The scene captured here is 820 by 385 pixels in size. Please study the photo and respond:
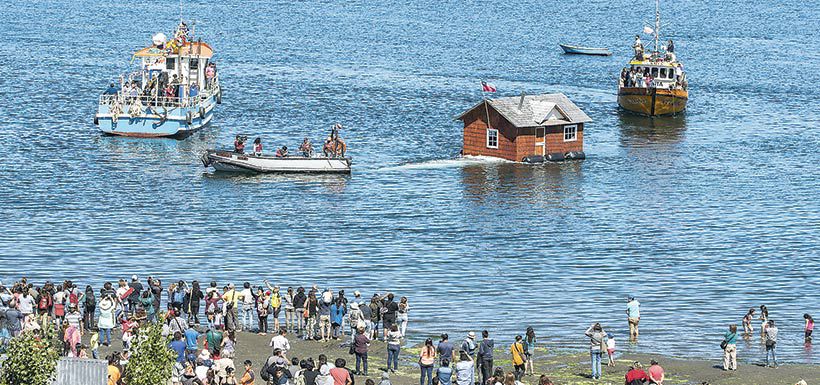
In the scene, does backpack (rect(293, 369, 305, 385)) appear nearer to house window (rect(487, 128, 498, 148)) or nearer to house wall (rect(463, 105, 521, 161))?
house wall (rect(463, 105, 521, 161))

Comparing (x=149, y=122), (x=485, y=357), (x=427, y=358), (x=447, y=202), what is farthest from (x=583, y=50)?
(x=427, y=358)

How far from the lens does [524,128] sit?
287 ft

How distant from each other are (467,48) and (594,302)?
106m

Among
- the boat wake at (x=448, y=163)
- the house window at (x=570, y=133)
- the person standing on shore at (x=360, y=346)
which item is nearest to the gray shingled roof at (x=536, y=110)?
the house window at (x=570, y=133)

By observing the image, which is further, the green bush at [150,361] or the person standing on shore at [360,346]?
the person standing on shore at [360,346]

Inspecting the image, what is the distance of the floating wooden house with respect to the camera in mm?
87188

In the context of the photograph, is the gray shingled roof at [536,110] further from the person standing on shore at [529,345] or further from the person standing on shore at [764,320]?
the person standing on shore at [529,345]

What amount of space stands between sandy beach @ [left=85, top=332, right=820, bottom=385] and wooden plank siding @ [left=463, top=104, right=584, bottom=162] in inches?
1640

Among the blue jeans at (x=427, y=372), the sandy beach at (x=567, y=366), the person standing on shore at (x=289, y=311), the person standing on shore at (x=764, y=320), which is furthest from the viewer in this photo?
the person standing on shore at (x=289, y=311)

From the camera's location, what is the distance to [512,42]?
556 ft

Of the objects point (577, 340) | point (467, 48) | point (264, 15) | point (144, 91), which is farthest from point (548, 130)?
point (264, 15)

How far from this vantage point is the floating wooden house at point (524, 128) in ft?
286

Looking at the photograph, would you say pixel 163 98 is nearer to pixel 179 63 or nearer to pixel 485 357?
pixel 179 63

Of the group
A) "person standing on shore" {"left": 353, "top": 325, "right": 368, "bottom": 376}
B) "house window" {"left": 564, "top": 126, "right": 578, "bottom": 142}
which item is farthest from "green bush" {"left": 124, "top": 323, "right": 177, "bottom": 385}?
"house window" {"left": 564, "top": 126, "right": 578, "bottom": 142}
